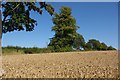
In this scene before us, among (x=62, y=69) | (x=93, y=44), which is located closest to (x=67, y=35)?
(x=93, y=44)

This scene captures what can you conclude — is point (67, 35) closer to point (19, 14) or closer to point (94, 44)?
point (94, 44)

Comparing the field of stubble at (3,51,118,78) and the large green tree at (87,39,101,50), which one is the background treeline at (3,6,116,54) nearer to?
the large green tree at (87,39,101,50)

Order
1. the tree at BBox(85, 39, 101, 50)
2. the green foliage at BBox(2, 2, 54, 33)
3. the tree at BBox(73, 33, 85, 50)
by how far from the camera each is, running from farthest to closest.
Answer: the tree at BBox(85, 39, 101, 50)
the tree at BBox(73, 33, 85, 50)
the green foliage at BBox(2, 2, 54, 33)

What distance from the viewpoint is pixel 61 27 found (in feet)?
140

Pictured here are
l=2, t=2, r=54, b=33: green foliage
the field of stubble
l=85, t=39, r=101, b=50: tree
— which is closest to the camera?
the field of stubble

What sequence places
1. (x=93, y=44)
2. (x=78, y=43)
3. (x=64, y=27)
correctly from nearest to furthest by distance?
(x=78, y=43) < (x=93, y=44) < (x=64, y=27)

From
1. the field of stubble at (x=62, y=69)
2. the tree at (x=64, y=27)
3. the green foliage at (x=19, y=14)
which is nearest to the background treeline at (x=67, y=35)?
the tree at (x=64, y=27)

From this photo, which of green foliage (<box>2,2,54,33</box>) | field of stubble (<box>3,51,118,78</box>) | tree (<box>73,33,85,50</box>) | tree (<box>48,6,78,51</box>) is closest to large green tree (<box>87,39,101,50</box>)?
tree (<box>73,33,85,50</box>)

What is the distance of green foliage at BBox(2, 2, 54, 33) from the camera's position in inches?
658

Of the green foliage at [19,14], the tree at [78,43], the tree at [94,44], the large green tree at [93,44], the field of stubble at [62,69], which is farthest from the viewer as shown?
the tree at [94,44]

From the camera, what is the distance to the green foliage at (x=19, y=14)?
16.7 meters

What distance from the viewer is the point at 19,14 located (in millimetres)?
17922

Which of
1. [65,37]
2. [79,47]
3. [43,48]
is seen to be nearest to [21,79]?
[43,48]

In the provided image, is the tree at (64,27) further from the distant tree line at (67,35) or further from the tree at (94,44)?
the tree at (94,44)
